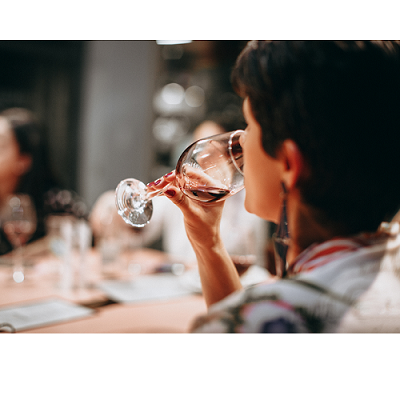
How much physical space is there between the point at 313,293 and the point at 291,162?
0.22m

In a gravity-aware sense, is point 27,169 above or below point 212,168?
above

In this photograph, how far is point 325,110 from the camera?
57 cm

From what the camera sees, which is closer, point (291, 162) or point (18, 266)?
point (291, 162)

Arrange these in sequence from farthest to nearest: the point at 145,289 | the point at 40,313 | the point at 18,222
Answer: the point at 18,222
the point at 145,289
the point at 40,313

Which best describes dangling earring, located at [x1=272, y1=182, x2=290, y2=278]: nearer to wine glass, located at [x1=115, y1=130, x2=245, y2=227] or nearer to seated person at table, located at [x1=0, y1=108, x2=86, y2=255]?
wine glass, located at [x1=115, y1=130, x2=245, y2=227]

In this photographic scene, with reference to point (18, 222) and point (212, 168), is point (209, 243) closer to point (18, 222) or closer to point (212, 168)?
point (212, 168)

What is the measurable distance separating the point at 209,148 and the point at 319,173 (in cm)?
21

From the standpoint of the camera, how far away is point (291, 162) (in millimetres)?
596

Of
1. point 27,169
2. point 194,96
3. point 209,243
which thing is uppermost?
point 194,96

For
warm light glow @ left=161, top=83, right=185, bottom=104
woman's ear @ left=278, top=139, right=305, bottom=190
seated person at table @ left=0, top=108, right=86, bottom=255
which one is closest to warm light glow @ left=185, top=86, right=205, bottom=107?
warm light glow @ left=161, top=83, right=185, bottom=104

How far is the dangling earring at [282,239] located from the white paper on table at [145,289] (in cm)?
42

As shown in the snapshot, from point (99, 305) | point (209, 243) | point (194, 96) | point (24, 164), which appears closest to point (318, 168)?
point (209, 243)

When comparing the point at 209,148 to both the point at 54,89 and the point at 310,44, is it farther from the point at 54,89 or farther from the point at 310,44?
the point at 54,89

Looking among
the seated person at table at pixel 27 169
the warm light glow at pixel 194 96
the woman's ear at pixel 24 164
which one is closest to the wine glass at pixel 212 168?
the seated person at table at pixel 27 169
